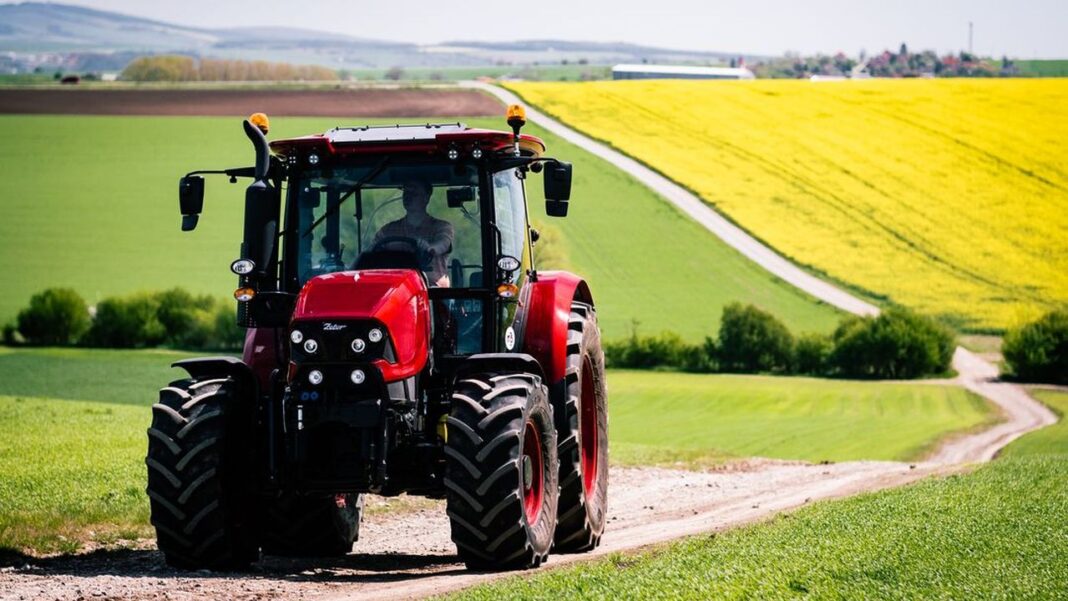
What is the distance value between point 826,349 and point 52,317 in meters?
24.6

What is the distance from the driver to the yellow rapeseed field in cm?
4014

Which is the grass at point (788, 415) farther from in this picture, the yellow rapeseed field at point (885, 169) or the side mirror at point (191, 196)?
the side mirror at point (191, 196)

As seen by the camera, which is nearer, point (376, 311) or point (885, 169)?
point (376, 311)

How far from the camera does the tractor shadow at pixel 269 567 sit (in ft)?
32.7

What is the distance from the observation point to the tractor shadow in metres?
9.98

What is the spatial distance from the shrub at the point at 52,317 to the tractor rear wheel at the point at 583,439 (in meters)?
38.0

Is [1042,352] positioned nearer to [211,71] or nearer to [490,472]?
[490,472]

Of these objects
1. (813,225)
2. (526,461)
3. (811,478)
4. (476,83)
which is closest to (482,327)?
(526,461)

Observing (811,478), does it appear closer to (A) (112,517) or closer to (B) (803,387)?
(A) (112,517)

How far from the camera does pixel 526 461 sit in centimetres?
1023

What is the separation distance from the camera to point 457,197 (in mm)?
10930

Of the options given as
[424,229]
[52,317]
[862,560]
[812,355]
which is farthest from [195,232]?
[862,560]

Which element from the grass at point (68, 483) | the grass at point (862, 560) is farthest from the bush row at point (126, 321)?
the grass at point (862, 560)

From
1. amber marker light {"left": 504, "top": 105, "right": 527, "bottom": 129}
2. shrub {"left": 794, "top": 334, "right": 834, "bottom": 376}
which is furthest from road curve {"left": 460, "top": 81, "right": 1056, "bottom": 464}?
amber marker light {"left": 504, "top": 105, "right": 527, "bottom": 129}
